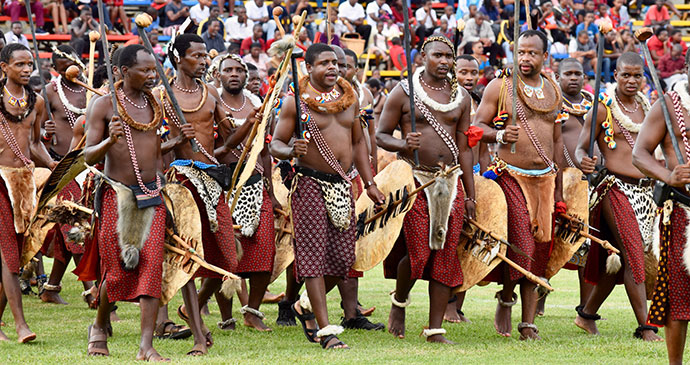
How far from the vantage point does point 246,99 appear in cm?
922

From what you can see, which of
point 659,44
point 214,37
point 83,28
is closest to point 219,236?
point 214,37

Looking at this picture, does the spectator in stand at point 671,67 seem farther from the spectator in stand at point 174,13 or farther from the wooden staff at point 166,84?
the wooden staff at point 166,84

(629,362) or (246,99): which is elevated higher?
(246,99)

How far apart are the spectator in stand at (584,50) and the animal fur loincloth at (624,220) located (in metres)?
15.3

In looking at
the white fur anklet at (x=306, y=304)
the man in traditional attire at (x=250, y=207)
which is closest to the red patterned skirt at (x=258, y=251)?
the man in traditional attire at (x=250, y=207)

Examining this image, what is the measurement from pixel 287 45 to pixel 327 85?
0.55 m

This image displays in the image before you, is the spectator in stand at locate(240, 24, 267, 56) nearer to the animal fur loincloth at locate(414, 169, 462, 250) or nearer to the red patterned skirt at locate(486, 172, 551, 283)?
the red patterned skirt at locate(486, 172, 551, 283)

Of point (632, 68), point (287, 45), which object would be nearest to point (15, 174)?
point (287, 45)

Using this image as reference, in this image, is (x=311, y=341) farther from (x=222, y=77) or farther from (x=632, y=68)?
(x=632, y=68)

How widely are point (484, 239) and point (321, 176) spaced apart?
1345 millimetres

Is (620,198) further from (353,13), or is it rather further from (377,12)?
(377,12)

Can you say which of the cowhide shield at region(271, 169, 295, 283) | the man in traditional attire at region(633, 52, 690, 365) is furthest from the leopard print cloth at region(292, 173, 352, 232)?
the man in traditional attire at region(633, 52, 690, 365)

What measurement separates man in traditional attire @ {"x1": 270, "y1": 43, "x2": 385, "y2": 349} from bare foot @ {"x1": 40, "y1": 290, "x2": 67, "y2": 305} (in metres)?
3.57

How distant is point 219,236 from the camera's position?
8023mm
